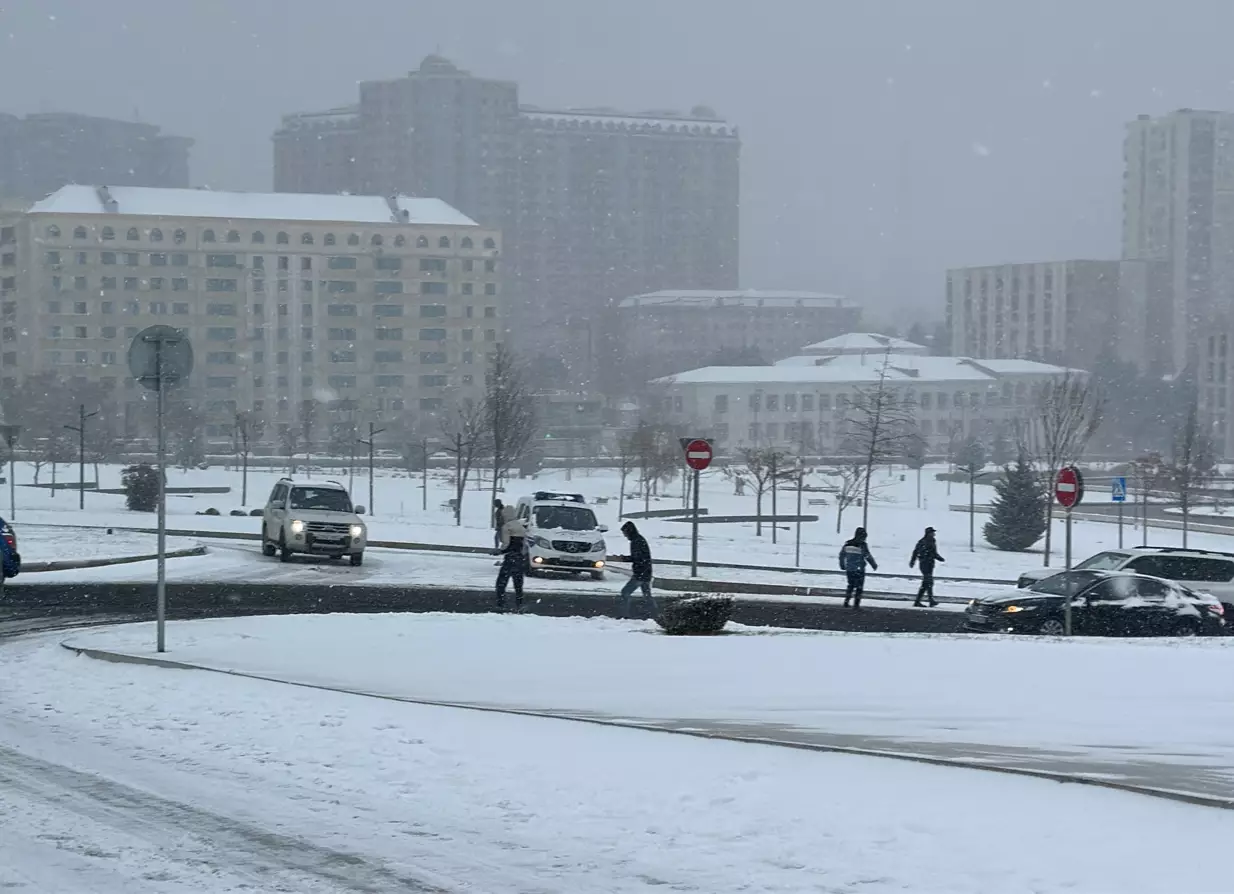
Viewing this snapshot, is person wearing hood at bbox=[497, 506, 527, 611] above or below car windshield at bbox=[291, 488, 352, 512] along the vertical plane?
below

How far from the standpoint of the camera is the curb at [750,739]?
8594 mm

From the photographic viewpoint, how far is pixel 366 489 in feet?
259

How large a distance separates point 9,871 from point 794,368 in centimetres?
16301

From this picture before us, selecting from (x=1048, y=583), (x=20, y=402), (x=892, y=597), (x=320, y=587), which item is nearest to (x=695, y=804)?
(x=1048, y=583)

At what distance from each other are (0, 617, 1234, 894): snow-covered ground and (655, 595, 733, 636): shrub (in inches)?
206

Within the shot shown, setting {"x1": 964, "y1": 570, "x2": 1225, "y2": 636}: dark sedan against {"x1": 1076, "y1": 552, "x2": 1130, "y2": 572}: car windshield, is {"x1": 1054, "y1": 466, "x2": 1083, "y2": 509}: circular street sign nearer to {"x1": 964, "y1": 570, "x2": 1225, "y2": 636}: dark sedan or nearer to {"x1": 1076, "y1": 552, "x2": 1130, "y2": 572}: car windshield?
{"x1": 964, "y1": 570, "x2": 1225, "y2": 636}: dark sedan

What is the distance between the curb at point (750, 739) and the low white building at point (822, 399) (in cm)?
13194

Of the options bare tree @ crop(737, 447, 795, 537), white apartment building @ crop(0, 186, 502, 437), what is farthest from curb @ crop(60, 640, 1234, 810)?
white apartment building @ crop(0, 186, 502, 437)

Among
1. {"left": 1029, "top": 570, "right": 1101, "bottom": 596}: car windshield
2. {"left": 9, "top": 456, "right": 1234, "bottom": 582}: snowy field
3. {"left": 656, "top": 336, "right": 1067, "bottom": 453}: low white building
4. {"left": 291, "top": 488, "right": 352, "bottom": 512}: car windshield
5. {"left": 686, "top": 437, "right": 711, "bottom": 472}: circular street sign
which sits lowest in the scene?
{"left": 9, "top": 456, "right": 1234, "bottom": 582}: snowy field

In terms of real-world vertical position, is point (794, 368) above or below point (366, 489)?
above

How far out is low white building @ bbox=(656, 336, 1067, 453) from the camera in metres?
153

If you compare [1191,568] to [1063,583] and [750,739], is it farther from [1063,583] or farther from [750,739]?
[750,739]

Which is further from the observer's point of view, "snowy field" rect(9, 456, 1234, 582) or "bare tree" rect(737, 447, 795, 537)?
"bare tree" rect(737, 447, 795, 537)

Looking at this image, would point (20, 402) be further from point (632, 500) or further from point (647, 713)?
point (647, 713)
